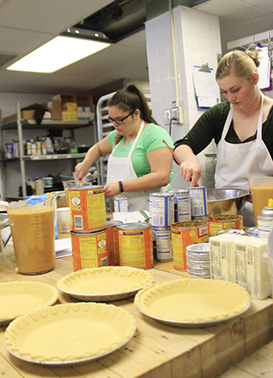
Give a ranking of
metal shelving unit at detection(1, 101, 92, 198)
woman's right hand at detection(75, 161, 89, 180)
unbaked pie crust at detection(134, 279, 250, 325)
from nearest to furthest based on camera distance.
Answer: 1. unbaked pie crust at detection(134, 279, 250, 325)
2. woman's right hand at detection(75, 161, 89, 180)
3. metal shelving unit at detection(1, 101, 92, 198)

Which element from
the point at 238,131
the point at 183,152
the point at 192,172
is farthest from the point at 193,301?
the point at 238,131

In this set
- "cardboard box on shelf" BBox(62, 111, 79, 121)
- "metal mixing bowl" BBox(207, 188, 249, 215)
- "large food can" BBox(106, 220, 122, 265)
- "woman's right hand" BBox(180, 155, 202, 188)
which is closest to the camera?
"large food can" BBox(106, 220, 122, 265)

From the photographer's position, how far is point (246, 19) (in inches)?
133

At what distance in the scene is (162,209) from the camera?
105 centimetres

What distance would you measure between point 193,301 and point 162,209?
0.35 metres

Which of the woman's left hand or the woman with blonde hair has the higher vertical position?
the woman with blonde hair

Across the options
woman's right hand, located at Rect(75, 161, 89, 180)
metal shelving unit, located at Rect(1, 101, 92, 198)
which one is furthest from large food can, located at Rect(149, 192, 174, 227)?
metal shelving unit, located at Rect(1, 101, 92, 198)

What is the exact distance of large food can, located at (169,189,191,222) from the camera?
112 centimetres

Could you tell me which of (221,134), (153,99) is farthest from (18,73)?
(221,134)

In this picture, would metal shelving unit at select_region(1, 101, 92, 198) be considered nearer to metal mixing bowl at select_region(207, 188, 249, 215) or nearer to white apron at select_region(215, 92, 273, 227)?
white apron at select_region(215, 92, 273, 227)

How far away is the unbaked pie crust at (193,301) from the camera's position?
2.16 ft

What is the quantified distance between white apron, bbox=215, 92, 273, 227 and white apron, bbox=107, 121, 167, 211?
0.45 m

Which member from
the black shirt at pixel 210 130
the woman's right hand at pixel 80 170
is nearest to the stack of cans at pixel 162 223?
the black shirt at pixel 210 130

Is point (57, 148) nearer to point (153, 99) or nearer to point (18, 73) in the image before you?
point (18, 73)
